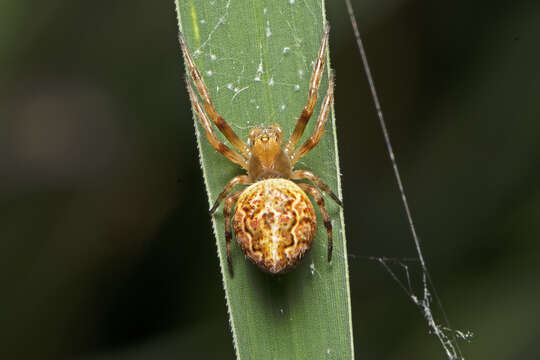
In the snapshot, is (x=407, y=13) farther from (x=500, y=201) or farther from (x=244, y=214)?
(x=244, y=214)

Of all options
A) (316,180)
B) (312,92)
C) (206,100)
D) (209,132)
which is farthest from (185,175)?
(312,92)

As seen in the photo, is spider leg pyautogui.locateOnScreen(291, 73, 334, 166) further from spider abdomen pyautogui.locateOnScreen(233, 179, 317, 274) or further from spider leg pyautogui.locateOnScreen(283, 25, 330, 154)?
spider abdomen pyautogui.locateOnScreen(233, 179, 317, 274)

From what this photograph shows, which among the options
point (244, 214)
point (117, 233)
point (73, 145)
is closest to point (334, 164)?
point (244, 214)

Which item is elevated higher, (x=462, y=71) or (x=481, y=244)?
(x=462, y=71)

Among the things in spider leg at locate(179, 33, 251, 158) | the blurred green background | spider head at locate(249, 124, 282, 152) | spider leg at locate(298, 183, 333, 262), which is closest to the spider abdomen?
spider leg at locate(298, 183, 333, 262)

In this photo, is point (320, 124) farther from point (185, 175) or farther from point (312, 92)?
point (185, 175)

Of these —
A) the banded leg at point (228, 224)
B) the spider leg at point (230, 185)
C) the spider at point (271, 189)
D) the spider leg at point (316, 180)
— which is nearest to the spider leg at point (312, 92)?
the spider at point (271, 189)

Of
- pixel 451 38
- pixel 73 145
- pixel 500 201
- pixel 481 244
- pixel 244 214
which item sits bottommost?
pixel 481 244
